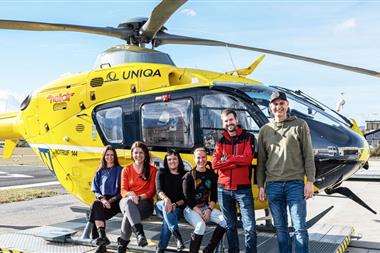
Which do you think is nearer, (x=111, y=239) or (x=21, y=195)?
(x=111, y=239)

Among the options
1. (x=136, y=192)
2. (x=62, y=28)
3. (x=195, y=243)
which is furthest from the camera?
(x=62, y=28)

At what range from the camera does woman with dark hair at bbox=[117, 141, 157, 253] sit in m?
4.91

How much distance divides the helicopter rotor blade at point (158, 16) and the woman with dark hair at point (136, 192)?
1.76m

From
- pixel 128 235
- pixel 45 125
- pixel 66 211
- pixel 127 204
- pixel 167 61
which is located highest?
pixel 167 61

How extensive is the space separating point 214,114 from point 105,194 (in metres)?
1.80

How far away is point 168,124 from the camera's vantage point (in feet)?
18.1

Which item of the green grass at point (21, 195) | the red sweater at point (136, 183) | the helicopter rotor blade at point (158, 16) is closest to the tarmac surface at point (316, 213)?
the green grass at point (21, 195)

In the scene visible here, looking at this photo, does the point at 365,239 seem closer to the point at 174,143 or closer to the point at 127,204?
the point at 174,143

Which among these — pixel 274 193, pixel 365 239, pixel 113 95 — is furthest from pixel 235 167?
pixel 365 239

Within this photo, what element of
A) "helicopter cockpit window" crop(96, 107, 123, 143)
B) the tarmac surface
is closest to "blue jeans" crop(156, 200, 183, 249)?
"helicopter cockpit window" crop(96, 107, 123, 143)

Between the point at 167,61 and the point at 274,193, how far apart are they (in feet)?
11.5

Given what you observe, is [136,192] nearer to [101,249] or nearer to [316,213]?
[101,249]

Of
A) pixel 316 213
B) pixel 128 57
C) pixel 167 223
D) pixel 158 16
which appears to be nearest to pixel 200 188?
pixel 167 223

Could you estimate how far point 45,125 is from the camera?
688 cm
